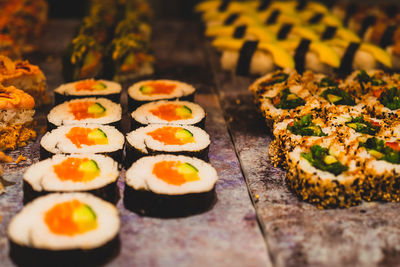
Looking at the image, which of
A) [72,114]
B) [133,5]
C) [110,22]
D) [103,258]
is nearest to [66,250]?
[103,258]

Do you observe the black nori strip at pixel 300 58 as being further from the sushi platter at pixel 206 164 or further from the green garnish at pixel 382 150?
the green garnish at pixel 382 150

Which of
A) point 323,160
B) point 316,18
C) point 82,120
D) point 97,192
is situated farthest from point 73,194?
point 316,18

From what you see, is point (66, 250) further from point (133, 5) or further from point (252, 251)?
point (133, 5)

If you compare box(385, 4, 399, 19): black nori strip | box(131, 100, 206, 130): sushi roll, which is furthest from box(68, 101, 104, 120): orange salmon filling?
box(385, 4, 399, 19): black nori strip

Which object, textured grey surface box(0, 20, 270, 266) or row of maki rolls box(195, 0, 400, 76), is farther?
row of maki rolls box(195, 0, 400, 76)

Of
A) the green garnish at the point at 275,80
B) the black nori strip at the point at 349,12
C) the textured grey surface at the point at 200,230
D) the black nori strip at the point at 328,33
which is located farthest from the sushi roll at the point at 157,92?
the black nori strip at the point at 349,12

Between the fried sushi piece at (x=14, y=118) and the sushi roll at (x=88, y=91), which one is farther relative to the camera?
the sushi roll at (x=88, y=91)

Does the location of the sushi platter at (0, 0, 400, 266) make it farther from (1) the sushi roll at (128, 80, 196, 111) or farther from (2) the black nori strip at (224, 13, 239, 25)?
(2) the black nori strip at (224, 13, 239, 25)
